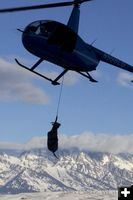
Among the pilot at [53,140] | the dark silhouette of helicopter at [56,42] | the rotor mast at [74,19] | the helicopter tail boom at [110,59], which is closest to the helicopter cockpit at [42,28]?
the dark silhouette of helicopter at [56,42]

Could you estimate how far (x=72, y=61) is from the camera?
4603cm

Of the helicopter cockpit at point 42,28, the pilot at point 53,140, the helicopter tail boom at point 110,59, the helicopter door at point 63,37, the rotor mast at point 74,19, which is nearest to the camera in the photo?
the pilot at point 53,140

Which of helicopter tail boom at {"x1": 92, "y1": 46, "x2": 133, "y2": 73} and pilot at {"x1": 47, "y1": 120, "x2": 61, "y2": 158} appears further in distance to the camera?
helicopter tail boom at {"x1": 92, "y1": 46, "x2": 133, "y2": 73}

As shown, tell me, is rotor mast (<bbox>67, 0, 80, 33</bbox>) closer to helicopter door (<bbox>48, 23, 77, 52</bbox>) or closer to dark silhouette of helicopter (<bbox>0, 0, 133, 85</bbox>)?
dark silhouette of helicopter (<bbox>0, 0, 133, 85</bbox>)

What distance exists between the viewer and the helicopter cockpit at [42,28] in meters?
45.0

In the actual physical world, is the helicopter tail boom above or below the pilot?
above

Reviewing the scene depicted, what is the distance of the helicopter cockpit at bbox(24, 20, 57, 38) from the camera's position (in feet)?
148

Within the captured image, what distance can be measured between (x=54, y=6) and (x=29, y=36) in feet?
23.6

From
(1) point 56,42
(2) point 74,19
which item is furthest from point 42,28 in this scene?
(2) point 74,19

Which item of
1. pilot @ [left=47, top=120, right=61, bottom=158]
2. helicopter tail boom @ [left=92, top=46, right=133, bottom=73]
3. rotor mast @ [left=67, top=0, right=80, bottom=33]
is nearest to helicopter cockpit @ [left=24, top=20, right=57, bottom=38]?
rotor mast @ [left=67, top=0, right=80, bottom=33]

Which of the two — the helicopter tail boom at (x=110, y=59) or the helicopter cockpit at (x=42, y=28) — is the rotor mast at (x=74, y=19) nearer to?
the helicopter cockpit at (x=42, y=28)

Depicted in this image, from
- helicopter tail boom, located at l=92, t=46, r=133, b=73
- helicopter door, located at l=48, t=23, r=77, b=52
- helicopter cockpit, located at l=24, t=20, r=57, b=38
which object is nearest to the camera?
helicopter door, located at l=48, t=23, r=77, b=52

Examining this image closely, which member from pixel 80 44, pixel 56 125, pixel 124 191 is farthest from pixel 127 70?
pixel 124 191

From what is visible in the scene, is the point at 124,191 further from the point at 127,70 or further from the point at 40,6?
the point at 127,70
